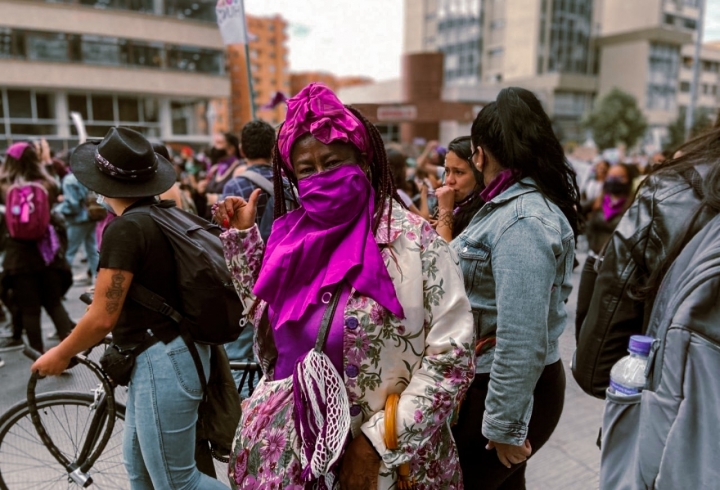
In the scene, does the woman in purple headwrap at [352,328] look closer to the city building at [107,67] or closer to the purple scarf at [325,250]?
the purple scarf at [325,250]

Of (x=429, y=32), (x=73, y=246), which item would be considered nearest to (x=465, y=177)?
(x=73, y=246)

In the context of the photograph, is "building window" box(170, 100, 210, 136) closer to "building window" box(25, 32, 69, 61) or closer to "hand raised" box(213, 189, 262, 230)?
"building window" box(25, 32, 69, 61)

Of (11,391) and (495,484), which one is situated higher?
(495,484)

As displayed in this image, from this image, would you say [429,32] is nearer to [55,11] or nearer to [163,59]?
[163,59]

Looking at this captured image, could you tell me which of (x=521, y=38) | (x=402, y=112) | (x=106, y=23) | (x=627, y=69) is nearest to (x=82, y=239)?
(x=402, y=112)

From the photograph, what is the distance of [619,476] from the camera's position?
4.55 ft

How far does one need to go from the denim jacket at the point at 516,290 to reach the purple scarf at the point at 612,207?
588 cm

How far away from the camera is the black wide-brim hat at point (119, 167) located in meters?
2.20

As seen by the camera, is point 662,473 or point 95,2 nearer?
point 662,473

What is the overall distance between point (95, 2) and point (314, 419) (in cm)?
3498

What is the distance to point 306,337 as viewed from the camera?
1.57 m

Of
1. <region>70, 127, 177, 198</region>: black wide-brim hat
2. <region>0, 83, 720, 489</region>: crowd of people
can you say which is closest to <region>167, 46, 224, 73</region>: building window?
<region>70, 127, 177, 198</region>: black wide-brim hat

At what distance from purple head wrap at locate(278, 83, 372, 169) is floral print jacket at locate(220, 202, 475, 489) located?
0.30 meters

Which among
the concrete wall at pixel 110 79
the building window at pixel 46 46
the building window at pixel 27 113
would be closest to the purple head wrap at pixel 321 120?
the building window at pixel 27 113
